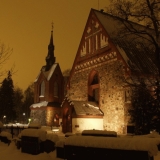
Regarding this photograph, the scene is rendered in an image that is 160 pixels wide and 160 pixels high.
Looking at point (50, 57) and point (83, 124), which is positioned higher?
point (50, 57)

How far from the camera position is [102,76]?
2398 centimetres

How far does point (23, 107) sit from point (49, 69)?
1041 inches

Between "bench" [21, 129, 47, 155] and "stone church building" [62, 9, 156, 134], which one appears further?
"stone church building" [62, 9, 156, 134]

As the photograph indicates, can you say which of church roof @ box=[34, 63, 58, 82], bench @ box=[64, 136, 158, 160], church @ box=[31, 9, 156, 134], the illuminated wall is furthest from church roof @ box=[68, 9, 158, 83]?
bench @ box=[64, 136, 158, 160]

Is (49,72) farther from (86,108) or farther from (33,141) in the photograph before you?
(33,141)

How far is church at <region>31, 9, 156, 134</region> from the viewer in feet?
70.5

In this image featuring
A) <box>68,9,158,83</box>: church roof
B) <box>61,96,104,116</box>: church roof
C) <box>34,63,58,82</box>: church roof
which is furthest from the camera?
<box>34,63,58,82</box>: church roof

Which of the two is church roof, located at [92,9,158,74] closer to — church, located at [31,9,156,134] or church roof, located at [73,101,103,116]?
church, located at [31,9,156,134]

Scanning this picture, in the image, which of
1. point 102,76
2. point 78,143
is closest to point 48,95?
point 102,76

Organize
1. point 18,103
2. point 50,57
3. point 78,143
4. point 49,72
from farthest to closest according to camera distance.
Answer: point 18,103 → point 50,57 → point 49,72 → point 78,143

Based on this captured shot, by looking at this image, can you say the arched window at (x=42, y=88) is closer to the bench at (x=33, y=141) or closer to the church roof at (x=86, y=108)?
the church roof at (x=86, y=108)

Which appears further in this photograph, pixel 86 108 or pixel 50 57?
pixel 50 57

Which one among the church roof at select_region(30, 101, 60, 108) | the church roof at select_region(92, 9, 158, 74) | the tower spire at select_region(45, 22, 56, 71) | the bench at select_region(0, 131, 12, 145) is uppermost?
the tower spire at select_region(45, 22, 56, 71)

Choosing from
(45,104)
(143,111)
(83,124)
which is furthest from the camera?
(45,104)
